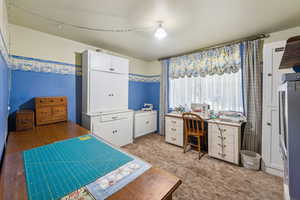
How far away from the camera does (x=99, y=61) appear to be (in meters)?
2.47

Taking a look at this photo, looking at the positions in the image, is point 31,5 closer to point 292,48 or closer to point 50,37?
point 50,37

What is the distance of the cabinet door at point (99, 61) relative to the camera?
2.36m

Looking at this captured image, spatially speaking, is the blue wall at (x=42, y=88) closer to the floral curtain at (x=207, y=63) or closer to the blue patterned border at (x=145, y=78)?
the blue patterned border at (x=145, y=78)

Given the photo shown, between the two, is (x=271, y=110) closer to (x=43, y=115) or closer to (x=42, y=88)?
(x=43, y=115)

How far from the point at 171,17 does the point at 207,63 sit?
1502 mm

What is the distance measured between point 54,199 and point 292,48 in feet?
4.59

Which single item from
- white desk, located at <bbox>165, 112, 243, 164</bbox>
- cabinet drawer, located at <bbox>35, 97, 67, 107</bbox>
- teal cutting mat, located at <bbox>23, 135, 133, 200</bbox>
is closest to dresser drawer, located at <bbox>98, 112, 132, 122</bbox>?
cabinet drawer, located at <bbox>35, 97, 67, 107</bbox>

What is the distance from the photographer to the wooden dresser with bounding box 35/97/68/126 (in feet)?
6.19

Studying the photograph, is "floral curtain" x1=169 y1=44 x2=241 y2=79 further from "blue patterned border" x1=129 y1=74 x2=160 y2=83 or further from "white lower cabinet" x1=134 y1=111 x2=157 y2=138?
"white lower cabinet" x1=134 y1=111 x2=157 y2=138

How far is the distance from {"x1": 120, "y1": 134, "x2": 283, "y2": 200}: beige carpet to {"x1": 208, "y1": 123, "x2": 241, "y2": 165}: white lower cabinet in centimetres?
13

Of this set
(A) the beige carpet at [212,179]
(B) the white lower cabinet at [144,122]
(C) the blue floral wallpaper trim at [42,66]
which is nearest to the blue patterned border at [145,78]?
(B) the white lower cabinet at [144,122]

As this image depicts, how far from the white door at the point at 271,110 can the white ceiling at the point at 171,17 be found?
46 cm

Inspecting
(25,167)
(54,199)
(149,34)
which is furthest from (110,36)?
(54,199)

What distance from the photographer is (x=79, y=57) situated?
254cm
